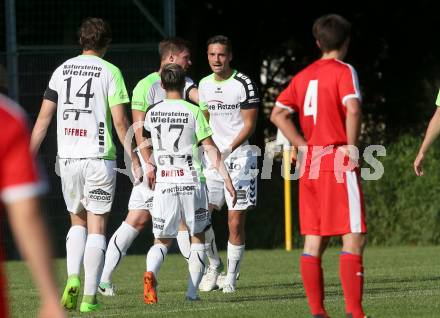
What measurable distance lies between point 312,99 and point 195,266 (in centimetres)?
266

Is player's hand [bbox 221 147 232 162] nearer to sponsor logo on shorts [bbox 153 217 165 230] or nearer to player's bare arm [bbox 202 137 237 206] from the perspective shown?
player's bare arm [bbox 202 137 237 206]

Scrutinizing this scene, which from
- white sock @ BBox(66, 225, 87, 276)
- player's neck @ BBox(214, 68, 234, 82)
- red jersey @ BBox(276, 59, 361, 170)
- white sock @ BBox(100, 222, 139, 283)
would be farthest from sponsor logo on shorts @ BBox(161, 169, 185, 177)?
red jersey @ BBox(276, 59, 361, 170)

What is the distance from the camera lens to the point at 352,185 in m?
7.20

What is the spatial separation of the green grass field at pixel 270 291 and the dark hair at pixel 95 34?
1921mm

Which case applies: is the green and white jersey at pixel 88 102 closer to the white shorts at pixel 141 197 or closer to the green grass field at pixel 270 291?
the green grass field at pixel 270 291

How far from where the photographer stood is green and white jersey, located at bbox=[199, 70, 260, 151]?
11.2m

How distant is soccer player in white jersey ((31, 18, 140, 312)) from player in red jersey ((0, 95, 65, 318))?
563cm

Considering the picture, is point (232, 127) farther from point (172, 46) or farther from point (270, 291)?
point (270, 291)

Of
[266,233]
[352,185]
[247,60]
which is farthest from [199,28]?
[352,185]

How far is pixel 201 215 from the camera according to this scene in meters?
9.48

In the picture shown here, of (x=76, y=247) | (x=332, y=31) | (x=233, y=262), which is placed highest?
(x=332, y=31)

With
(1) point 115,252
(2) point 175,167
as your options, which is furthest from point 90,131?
(1) point 115,252

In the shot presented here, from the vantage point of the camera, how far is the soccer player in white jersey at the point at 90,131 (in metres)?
8.90

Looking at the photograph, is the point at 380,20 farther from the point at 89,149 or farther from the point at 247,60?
the point at 89,149
